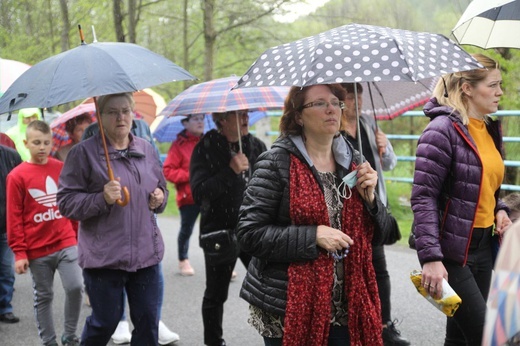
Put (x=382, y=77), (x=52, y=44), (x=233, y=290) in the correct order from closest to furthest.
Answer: (x=382, y=77)
(x=233, y=290)
(x=52, y=44)

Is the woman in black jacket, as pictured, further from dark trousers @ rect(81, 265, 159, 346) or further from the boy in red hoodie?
the boy in red hoodie

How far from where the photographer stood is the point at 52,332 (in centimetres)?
560

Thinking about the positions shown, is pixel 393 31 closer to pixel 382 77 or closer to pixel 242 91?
pixel 382 77

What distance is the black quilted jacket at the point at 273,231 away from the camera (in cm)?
339

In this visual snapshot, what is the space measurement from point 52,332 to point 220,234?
5.22ft

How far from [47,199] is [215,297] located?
1563 mm

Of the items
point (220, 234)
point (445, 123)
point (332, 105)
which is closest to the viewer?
point (332, 105)

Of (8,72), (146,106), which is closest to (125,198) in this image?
(8,72)

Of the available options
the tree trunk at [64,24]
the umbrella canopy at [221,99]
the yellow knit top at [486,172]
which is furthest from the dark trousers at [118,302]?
the tree trunk at [64,24]

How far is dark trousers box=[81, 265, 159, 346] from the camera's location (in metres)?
4.52

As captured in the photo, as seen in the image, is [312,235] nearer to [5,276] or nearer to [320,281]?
[320,281]

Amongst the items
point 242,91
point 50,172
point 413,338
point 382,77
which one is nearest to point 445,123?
point 382,77

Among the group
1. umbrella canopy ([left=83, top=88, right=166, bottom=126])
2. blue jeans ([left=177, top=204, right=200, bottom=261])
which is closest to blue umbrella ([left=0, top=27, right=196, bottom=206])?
umbrella canopy ([left=83, top=88, right=166, bottom=126])

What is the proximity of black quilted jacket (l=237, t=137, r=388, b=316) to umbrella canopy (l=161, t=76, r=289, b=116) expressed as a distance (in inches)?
62.3
